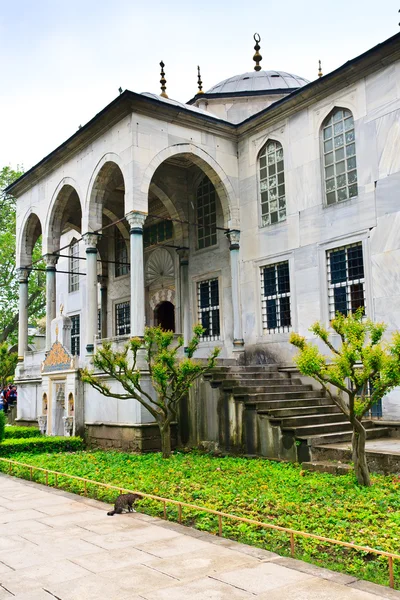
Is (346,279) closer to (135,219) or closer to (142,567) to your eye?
(135,219)

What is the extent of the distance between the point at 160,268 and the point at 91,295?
4.13 m

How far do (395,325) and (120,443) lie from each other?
275 inches

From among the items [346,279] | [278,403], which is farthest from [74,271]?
[278,403]

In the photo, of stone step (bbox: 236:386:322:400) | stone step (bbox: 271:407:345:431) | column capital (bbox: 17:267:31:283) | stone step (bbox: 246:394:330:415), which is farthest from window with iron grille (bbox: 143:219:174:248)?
stone step (bbox: 271:407:345:431)

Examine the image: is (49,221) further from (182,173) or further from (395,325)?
(395,325)

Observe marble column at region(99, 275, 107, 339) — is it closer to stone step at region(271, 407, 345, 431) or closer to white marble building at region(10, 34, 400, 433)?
white marble building at region(10, 34, 400, 433)

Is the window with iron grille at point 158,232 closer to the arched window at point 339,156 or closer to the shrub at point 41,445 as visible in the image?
the arched window at point 339,156

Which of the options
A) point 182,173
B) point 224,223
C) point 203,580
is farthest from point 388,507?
point 182,173

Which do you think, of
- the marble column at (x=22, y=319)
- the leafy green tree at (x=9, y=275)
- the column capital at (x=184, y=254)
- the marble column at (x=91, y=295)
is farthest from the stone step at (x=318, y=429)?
the leafy green tree at (x=9, y=275)

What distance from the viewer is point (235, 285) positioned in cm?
1669

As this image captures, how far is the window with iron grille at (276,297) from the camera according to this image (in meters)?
15.7

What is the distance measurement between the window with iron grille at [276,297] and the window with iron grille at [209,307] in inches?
74.6

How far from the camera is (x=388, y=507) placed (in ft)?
24.3

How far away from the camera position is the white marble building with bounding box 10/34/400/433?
1362 centimetres
